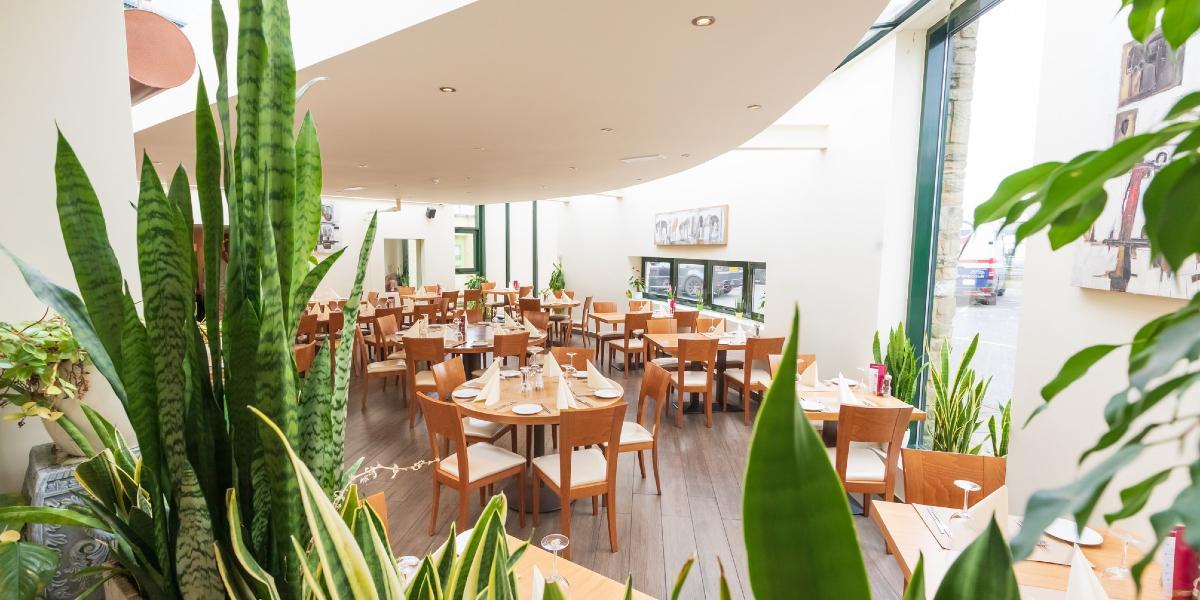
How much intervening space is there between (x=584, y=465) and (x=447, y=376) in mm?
1373

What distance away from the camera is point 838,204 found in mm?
4988

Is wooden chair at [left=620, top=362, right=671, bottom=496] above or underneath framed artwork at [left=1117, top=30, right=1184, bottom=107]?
underneath

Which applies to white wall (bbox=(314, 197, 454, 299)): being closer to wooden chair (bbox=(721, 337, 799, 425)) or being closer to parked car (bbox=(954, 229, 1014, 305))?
wooden chair (bbox=(721, 337, 799, 425))

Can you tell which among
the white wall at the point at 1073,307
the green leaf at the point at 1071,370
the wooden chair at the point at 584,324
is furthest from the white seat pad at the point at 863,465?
the wooden chair at the point at 584,324

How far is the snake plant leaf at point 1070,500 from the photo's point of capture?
0.34 m

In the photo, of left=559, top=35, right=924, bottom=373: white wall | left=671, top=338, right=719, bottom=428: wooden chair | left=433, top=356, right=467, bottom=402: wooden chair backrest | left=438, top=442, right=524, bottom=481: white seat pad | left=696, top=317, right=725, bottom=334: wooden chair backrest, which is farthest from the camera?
left=696, top=317, right=725, bottom=334: wooden chair backrest

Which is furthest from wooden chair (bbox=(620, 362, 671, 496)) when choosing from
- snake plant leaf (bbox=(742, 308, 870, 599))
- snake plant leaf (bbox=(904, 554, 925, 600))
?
snake plant leaf (bbox=(742, 308, 870, 599))

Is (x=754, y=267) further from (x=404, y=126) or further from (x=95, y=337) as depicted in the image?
(x=95, y=337)

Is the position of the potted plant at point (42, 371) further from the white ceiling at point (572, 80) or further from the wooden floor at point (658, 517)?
the wooden floor at point (658, 517)

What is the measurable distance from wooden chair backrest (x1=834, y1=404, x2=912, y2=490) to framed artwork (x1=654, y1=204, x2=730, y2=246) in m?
4.32

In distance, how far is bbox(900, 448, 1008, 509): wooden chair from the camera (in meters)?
2.31

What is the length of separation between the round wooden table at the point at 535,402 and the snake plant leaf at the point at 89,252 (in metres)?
2.13

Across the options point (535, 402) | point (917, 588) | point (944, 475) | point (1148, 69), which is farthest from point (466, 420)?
point (1148, 69)

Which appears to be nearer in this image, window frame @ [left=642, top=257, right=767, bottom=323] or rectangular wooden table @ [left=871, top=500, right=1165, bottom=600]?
rectangular wooden table @ [left=871, top=500, right=1165, bottom=600]
